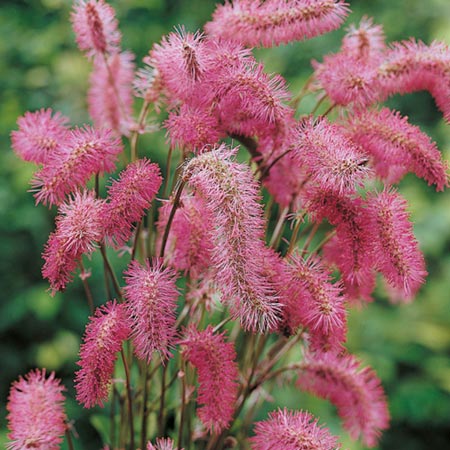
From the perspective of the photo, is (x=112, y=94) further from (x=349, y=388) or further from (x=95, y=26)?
(x=349, y=388)

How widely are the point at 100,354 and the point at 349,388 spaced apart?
23 centimetres

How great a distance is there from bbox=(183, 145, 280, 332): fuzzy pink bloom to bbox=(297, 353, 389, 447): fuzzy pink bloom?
154 mm

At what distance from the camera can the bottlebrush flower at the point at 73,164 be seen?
0.41m

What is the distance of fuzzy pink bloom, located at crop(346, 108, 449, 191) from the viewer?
439 millimetres

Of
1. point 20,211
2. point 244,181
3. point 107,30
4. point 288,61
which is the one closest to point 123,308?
point 244,181

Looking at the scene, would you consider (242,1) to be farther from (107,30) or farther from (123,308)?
(123,308)

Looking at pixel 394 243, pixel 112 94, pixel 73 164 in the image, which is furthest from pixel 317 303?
pixel 112 94

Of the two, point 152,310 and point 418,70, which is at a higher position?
point 418,70

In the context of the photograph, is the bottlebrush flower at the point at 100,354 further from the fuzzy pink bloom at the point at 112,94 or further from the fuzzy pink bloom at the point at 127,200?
the fuzzy pink bloom at the point at 112,94

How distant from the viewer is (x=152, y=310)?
390 millimetres

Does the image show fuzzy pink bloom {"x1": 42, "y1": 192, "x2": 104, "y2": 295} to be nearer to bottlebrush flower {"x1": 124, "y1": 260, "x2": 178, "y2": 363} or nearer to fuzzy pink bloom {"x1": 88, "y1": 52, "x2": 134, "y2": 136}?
bottlebrush flower {"x1": 124, "y1": 260, "x2": 178, "y2": 363}

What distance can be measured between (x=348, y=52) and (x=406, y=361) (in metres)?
0.87

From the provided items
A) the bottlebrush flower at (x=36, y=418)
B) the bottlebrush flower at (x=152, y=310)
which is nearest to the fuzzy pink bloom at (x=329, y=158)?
the bottlebrush flower at (x=152, y=310)

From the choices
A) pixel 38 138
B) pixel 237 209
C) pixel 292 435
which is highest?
pixel 38 138
